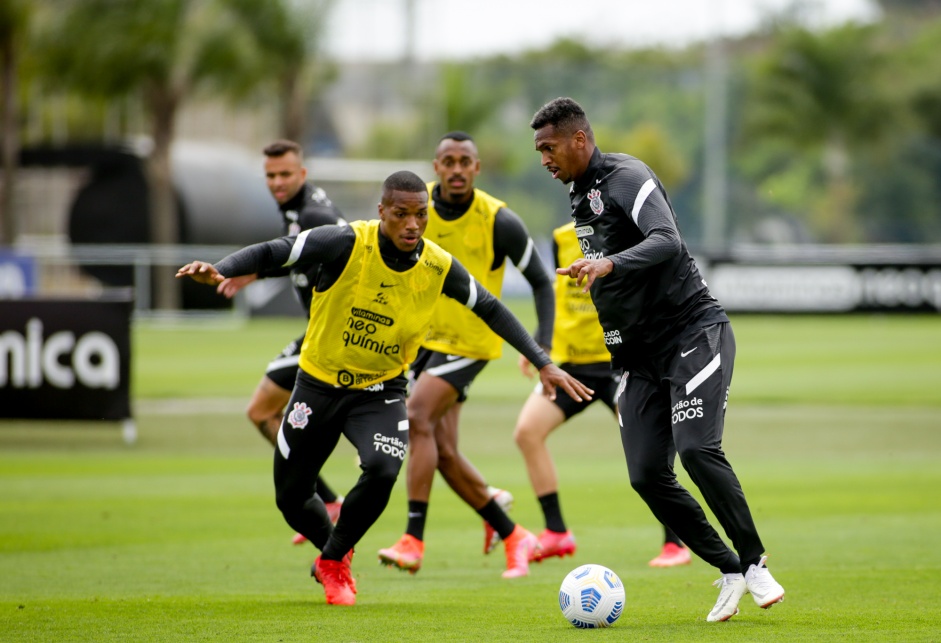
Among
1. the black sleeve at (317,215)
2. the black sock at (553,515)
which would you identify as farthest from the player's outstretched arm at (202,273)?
the black sock at (553,515)

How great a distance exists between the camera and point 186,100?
140 feet

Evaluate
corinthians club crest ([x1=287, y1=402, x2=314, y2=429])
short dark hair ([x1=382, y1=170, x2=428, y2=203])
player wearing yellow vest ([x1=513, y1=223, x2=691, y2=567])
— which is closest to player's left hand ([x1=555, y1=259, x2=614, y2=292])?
short dark hair ([x1=382, y1=170, x2=428, y2=203])

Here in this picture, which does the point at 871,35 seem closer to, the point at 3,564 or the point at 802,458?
the point at 802,458

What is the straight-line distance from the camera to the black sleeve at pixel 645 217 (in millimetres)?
6621

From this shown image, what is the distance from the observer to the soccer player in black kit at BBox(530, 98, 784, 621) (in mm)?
6859

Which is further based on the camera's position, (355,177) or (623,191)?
(355,177)

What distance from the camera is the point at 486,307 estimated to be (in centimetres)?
762

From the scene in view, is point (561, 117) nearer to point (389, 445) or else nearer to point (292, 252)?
point (292, 252)

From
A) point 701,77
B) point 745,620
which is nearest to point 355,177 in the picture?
point 701,77

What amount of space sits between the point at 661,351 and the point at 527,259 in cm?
256

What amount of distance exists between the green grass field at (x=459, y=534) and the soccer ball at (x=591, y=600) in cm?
10

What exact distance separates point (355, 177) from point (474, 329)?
135 ft

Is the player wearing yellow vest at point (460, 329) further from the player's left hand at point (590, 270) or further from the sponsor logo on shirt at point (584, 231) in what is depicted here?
the player's left hand at point (590, 270)

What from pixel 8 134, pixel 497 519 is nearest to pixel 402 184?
pixel 497 519
